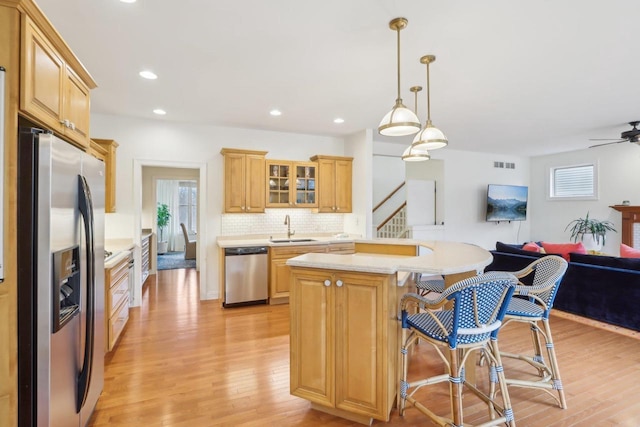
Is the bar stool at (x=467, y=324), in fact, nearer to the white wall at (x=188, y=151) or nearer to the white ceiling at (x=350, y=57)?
the white ceiling at (x=350, y=57)

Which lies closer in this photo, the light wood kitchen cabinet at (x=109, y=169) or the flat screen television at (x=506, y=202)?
the light wood kitchen cabinet at (x=109, y=169)

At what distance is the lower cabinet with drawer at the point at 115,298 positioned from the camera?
2.91 meters

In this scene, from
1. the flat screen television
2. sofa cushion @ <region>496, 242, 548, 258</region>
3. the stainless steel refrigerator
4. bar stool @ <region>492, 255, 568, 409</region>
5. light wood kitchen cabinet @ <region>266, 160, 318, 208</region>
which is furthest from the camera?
the flat screen television

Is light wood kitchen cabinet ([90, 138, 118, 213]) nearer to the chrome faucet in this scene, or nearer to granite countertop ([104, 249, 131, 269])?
granite countertop ([104, 249, 131, 269])

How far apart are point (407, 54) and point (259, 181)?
2917mm

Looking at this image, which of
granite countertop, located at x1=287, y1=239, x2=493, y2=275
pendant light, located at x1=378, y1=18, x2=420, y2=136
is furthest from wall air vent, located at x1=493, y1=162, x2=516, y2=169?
pendant light, located at x1=378, y1=18, x2=420, y2=136

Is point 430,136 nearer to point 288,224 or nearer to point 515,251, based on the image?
point 515,251

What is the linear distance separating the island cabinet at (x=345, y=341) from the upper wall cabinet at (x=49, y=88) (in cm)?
157

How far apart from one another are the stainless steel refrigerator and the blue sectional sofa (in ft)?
16.1

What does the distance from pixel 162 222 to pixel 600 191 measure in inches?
439

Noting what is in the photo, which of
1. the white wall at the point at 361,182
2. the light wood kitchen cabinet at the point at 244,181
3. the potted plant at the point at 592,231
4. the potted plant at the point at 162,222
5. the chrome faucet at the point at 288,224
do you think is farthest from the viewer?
the potted plant at the point at 162,222

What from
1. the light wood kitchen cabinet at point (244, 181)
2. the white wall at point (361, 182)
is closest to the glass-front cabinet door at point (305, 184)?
the light wood kitchen cabinet at point (244, 181)

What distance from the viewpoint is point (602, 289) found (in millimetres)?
3781

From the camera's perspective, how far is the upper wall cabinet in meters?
1.35
